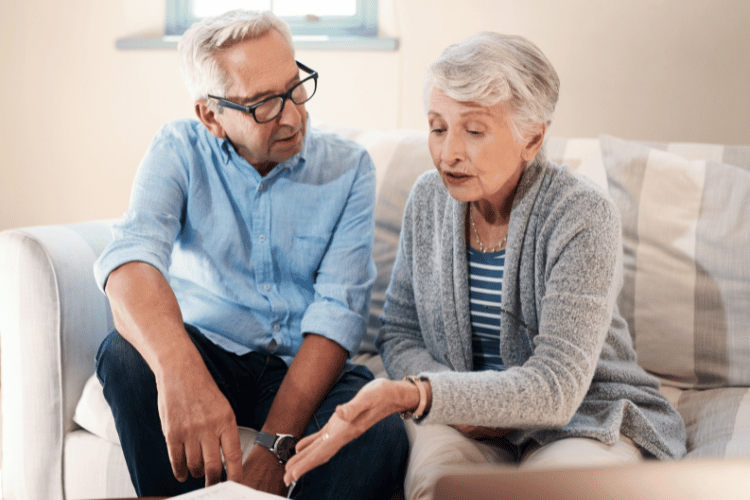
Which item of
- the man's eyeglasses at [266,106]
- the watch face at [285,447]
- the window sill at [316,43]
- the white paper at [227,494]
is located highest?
the window sill at [316,43]

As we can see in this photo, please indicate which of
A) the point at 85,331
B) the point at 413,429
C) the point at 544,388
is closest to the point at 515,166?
the point at 544,388

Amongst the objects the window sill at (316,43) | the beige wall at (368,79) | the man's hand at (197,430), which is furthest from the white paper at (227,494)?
the window sill at (316,43)

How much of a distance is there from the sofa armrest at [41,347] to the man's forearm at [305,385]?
487 millimetres

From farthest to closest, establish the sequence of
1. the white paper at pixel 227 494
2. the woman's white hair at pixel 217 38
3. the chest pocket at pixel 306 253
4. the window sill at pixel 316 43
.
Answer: the window sill at pixel 316 43
the chest pocket at pixel 306 253
the woman's white hair at pixel 217 38
the white paper at pixel 227 494

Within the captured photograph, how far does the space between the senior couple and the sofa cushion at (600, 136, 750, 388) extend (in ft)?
0.79

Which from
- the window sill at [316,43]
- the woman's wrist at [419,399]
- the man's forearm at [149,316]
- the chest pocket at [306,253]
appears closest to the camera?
the woman's wrist at [419,399]

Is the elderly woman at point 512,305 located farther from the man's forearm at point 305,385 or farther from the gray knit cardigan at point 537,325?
the man's forearm at point 305,385

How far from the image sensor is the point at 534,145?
3.61 feet

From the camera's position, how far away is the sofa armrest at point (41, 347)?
4.13 feet

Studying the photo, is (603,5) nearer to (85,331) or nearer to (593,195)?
(593,195)

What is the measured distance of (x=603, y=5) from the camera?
1952 millimetres

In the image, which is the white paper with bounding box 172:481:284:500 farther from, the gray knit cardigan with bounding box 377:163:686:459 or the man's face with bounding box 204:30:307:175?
the man's face with bounding box 204:30:307:175

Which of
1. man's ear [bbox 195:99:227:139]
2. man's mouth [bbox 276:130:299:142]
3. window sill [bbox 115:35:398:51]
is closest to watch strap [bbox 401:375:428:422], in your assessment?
man's mouth [bbox 276:130:299:142]

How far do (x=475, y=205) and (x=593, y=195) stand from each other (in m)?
0.24
